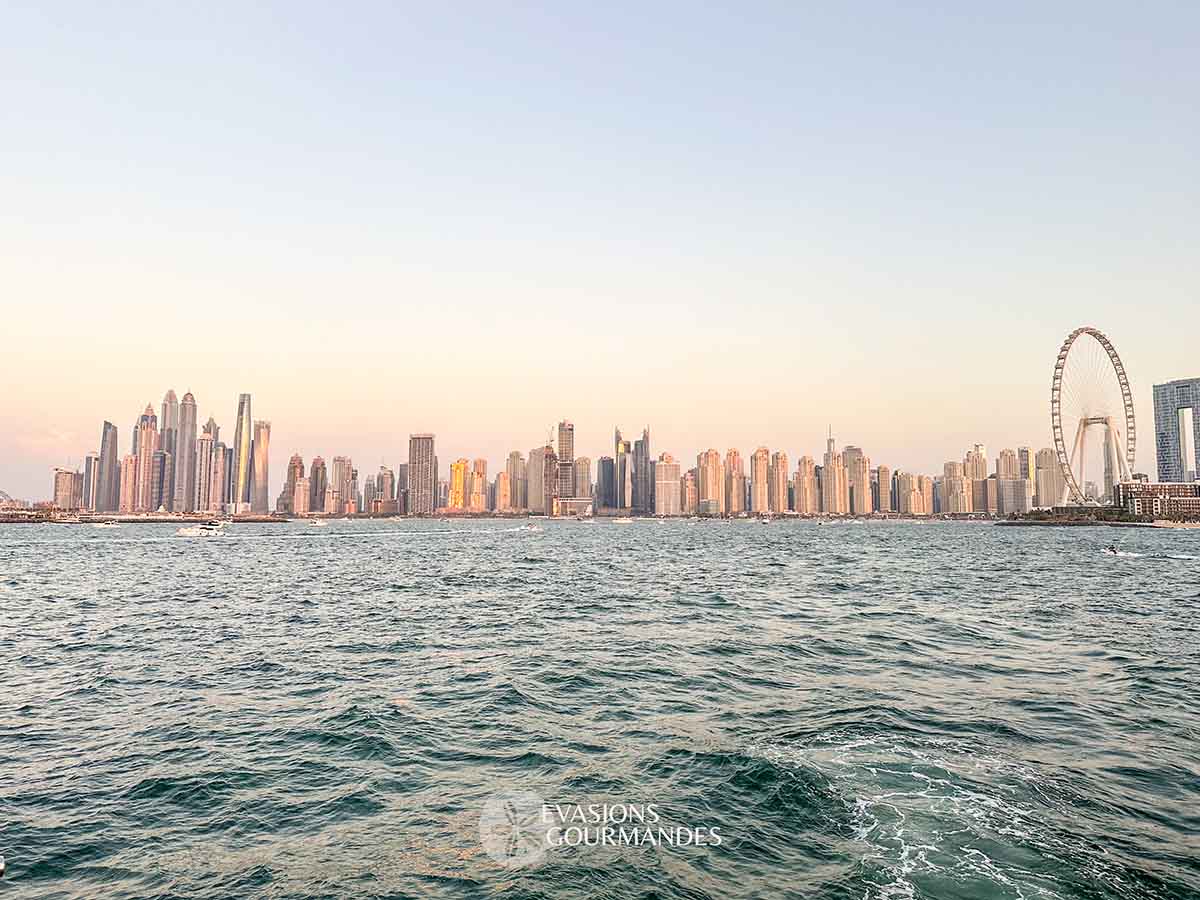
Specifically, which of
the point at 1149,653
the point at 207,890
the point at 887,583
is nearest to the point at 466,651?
the point at 207,890

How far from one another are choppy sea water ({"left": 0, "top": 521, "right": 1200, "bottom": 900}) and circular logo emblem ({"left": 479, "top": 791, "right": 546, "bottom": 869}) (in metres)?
0.20

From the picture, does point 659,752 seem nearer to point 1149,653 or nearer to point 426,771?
point 426,771

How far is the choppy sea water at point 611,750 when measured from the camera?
40.8 feet

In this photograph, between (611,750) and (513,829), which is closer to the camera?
(513,829)

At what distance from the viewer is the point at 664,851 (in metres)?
13.1

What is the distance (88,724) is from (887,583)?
198ft

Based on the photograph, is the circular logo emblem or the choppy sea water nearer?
the choppy sea water

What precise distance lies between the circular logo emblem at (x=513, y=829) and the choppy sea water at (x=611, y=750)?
20 cm

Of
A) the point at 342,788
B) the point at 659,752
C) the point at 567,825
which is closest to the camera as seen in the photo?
the point at 567,825

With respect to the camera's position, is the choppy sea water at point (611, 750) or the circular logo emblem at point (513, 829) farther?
the circular logo emblem at point (513, 829)

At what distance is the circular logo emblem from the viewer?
13.0 metres

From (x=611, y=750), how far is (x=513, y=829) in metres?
4.99

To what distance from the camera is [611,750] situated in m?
18.8

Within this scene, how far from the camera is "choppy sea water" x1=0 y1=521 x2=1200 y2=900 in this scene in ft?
40.8
